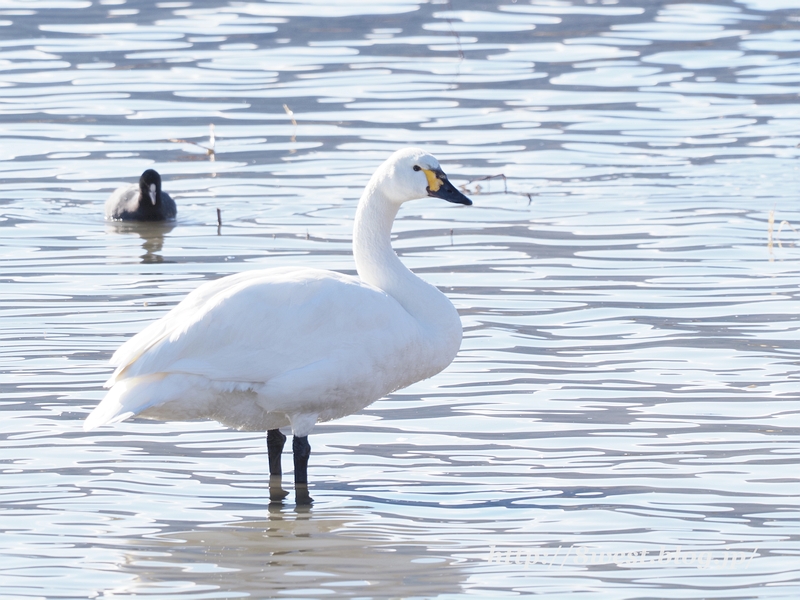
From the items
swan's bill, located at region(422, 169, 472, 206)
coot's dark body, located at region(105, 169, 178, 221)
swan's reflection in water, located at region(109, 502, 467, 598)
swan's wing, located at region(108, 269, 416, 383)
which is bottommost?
swan's reflection in water, located at region(109, 502, 467, 598)

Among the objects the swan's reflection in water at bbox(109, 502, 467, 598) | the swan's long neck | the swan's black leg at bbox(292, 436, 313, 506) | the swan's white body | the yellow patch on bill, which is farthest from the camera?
the yellow patch on bill

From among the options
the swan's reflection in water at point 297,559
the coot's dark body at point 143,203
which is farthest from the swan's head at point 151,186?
the swan's reflection in water at point 297,559

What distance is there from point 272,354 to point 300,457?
0.51 meters

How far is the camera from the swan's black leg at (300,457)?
6879mm

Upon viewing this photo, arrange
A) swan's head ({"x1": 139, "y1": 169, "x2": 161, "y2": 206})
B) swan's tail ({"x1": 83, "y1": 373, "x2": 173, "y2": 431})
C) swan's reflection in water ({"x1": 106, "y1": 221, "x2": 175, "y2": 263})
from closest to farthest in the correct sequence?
swan's tail ({"x1": 83, "y1": 373, "x2": 173, "y2": 431}) < swan's reflection in water ({"x1": 106, "y1": 221, "x2": 175, "y2": 263}) < swan's head ({"x1": 139, "y1": 169, "x2": 161, "y2": 206})

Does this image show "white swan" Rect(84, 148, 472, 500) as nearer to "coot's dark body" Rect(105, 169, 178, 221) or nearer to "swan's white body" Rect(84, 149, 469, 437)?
"swan's white body" Rect(84, 149, 469, 437)

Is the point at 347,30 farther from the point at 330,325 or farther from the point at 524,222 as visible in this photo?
the point at 330,325

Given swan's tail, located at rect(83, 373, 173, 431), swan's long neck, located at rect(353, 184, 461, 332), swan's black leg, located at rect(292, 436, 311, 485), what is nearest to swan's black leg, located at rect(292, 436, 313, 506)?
swan's black leg, located at rect(292, 436, 311, 485)

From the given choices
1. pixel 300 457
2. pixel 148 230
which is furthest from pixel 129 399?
pixel 148 230

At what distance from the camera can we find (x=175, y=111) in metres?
17.7

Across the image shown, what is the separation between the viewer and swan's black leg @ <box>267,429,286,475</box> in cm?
712

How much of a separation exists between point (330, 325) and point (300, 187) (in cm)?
759

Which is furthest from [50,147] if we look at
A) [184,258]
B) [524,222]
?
[524,222]

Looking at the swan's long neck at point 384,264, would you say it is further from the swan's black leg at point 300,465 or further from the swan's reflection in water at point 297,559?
the swan's reflection in water at point 297,559
